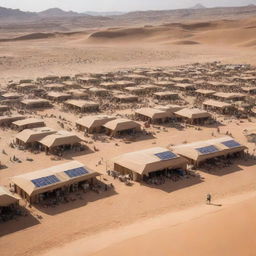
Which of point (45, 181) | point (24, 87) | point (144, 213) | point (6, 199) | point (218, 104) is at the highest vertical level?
point (24, 87)

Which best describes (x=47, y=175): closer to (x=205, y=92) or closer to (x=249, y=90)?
(x=205, y=92)

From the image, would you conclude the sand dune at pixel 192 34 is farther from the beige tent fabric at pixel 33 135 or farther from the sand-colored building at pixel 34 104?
the beige tent fabric at pixel 33 135

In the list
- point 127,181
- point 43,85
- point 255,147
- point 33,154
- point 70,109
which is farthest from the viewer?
point 43,85

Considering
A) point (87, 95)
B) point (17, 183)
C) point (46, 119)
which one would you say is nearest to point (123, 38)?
point (87, 95)

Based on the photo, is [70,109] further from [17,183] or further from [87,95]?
[17,183]

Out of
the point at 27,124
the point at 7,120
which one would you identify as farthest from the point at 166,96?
the point at 7,120

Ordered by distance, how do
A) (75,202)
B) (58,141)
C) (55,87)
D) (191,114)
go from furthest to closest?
(55,87), (191,114), (58,141), (75,202)
